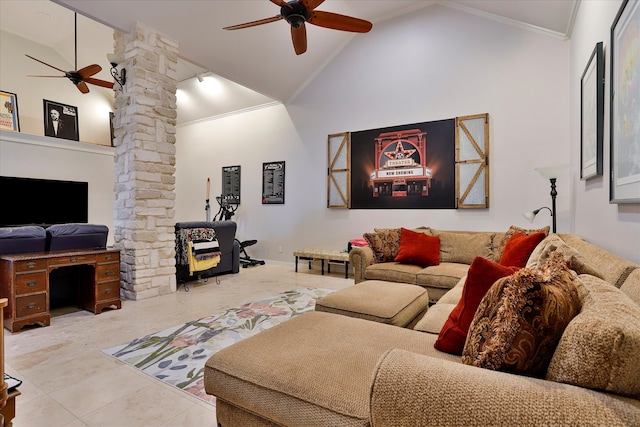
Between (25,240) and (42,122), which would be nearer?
(25,240)

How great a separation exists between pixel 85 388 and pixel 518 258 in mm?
3153

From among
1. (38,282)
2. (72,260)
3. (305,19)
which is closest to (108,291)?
(72,260)

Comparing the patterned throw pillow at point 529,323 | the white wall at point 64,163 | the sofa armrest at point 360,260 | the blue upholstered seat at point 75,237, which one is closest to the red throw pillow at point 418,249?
the sofa armrest at point 360,260

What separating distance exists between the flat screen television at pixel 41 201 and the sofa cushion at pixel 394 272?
6488mm

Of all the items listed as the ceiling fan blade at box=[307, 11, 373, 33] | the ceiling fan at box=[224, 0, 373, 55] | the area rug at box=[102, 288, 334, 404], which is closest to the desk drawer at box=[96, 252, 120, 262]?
the area rug at box=[102, 288, 334, 404]

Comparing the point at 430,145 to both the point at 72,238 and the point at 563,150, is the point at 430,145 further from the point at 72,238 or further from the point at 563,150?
the point at 72,238

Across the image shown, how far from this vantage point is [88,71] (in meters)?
4.64

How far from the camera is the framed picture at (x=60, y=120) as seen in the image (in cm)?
671

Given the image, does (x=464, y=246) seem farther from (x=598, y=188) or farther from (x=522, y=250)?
(x=598, y=188)

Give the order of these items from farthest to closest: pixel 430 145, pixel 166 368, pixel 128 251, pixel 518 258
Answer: pixel 430 145
pixel 128 251
pixel 518 258
pixel 166 368

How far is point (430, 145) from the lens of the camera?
4848 mm

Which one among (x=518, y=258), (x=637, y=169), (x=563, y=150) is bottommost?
(x=518, y=258)

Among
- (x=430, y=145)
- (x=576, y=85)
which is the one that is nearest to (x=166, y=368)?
(x=430, y=145)

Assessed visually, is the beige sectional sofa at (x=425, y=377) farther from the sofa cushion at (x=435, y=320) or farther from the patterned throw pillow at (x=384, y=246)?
the patterned throw pillow at (x=384, y=246)
